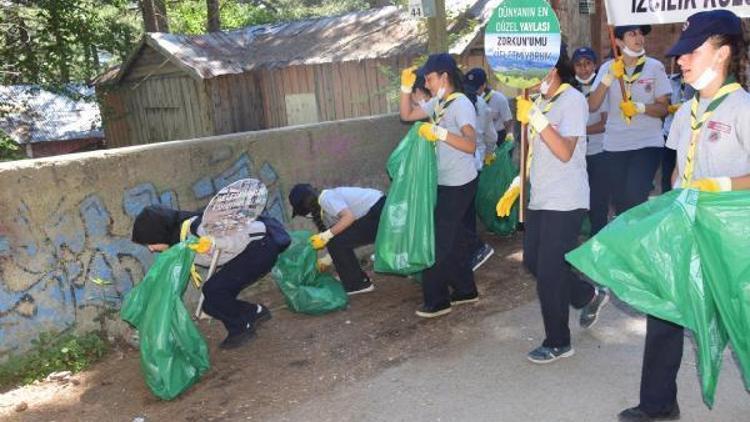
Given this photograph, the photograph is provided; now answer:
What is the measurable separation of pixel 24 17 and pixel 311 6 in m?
31.9

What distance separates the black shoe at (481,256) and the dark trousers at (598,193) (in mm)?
864

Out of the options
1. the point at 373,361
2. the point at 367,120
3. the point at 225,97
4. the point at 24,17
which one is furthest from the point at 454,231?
the point at 225,97

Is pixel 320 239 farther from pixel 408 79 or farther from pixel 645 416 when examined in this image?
pixel 645 416

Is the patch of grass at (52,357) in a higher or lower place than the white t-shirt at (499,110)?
lower

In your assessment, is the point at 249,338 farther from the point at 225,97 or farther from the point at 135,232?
the point at 225,97

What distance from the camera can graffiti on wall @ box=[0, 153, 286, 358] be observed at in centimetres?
398

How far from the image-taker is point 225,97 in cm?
1450

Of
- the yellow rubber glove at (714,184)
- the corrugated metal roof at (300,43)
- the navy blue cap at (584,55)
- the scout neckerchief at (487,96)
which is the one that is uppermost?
the corrugated metal roof at (300,43)

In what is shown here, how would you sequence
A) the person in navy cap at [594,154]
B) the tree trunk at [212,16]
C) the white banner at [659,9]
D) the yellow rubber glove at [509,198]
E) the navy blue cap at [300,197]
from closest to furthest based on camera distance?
the white banner at [659,9] < the yellow rubber glove at [509,198] < the navy blue cap at [300,197] < the person in navy cap at [594,154] < the tree trunk at [212,16]

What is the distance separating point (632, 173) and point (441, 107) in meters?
1.37

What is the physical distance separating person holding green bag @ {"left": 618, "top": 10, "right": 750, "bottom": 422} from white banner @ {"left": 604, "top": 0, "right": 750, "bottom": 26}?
1.17m

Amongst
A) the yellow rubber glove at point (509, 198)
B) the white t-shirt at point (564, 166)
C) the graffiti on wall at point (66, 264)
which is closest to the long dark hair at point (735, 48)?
the white t-shirt at point (564, 166)

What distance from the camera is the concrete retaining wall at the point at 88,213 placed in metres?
3.98

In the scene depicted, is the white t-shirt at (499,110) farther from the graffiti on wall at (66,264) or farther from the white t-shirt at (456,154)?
the graffiti on wall at (66,264)
